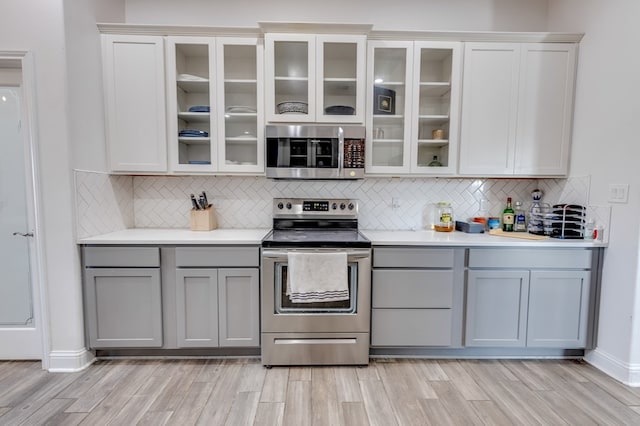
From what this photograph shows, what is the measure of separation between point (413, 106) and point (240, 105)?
1439 mm

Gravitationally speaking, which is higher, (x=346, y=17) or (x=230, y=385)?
(x=346, y=17)

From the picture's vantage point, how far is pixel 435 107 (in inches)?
102

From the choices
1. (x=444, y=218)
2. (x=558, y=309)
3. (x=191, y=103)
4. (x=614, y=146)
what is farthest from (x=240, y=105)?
(x=558, y=309)

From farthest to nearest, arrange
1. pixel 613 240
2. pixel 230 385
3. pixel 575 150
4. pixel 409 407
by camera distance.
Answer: pixel 575 150 < pixel 613 240 < pixel 230 385 < pixel 409 407

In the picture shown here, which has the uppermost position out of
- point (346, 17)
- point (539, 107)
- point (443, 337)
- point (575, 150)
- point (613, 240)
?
point (346, 17)

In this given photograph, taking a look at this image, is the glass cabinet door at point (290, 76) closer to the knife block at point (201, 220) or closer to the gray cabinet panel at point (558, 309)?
the knife block at point (201, 220)

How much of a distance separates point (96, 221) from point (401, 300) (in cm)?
237

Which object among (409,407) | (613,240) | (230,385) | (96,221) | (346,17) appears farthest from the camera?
(346,17)

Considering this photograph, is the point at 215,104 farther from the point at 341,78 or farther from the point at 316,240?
the point at 316,240

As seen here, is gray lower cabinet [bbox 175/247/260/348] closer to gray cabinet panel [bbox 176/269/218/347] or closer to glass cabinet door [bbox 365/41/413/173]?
gray cabinet panel [bbox 176/269/218/347]

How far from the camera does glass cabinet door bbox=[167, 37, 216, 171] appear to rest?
2.41m

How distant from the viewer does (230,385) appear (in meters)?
2.00

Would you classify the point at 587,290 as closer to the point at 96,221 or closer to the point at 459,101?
the point at 459,101

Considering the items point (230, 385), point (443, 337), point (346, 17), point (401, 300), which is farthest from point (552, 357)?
point (346, 17)
